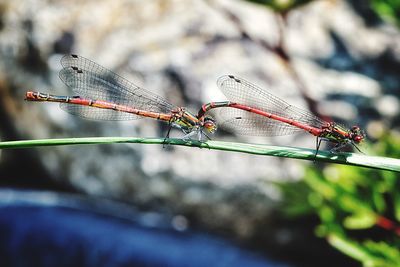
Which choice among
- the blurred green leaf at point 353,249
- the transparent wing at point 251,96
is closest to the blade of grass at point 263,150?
the transparent wing at point 251,96

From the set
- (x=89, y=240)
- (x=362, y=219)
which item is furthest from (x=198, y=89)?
(x=362, y=219)

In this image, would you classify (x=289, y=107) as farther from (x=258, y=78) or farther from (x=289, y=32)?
(x=289, y=32)

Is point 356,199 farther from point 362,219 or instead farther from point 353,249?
point 353,249

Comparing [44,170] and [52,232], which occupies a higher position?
[44,170]

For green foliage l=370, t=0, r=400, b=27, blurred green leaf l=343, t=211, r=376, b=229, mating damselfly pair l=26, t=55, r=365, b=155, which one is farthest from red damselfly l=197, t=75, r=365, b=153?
green foliage l=370, t=0, r=400, b=27

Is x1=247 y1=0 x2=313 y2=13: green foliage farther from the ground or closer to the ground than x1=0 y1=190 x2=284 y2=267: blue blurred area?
farther from the ground

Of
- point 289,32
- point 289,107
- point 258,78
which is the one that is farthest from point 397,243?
point 289,32

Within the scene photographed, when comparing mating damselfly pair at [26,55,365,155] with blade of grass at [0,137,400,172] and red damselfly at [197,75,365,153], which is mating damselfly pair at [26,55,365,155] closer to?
red damselfly at [197,75,365,153]
